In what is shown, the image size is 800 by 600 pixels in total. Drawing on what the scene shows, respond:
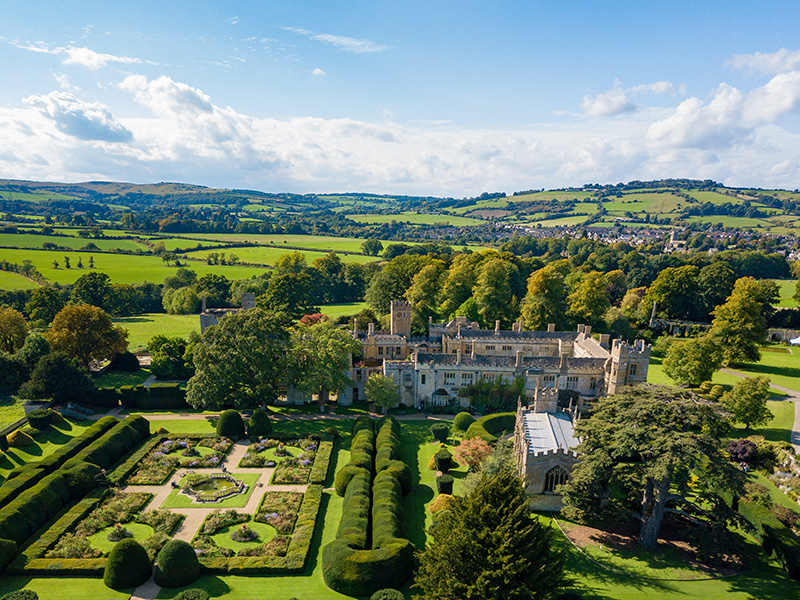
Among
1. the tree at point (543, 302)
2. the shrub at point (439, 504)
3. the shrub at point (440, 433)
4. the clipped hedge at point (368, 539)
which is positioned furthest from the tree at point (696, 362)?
the clipped hedge at point (368, 539)

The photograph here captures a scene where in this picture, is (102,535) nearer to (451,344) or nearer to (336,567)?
(336,567)

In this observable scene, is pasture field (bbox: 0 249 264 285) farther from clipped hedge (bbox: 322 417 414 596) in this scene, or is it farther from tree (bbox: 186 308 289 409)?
clipped hedge (bbox: 322 417 414 596)

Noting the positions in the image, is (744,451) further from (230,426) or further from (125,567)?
(125,567)

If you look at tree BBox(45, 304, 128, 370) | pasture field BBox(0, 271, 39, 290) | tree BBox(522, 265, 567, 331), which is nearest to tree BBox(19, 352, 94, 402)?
tree BBox(45, 304, 128, 370)

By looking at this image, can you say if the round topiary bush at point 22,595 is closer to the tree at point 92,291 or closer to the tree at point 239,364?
the tree at point 239,364

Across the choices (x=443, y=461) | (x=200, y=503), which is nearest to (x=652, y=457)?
(x=443, y=461)
